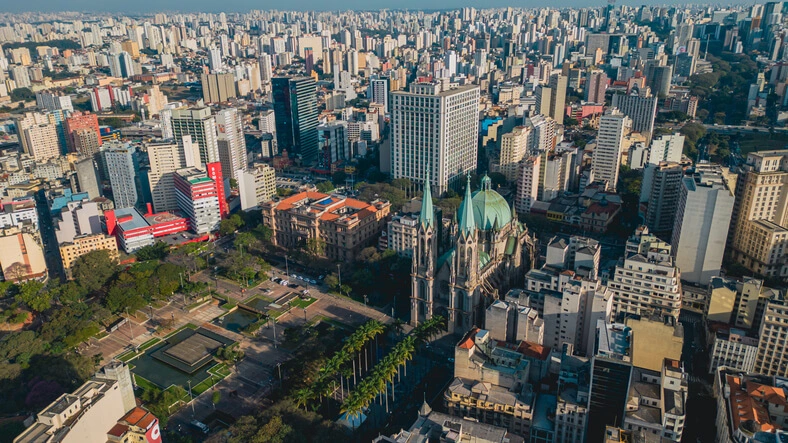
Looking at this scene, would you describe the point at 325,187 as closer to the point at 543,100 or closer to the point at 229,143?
the point at 229,143

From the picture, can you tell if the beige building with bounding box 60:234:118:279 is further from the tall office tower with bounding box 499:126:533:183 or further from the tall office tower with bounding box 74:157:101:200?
the tall office tower with bounding box 499:126:533:183

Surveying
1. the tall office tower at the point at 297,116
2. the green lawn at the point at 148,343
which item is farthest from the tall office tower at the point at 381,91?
the green lawn at the point at 148,343

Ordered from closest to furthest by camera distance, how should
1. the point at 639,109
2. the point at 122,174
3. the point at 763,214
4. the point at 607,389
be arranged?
the point at 607,389 < the point at 763,214 < the point at 122,174 < the point at 639,109

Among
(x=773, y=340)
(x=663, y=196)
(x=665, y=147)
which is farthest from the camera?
(x=665, y=147)

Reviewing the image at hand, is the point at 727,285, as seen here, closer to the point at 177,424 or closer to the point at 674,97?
the point at 177,424

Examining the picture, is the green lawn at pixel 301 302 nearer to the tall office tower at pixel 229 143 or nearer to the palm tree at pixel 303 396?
the palm tree at pixel 303 396

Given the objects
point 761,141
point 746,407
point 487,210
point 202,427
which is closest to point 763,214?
point 487,210

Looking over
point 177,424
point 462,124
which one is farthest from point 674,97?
point 177,424

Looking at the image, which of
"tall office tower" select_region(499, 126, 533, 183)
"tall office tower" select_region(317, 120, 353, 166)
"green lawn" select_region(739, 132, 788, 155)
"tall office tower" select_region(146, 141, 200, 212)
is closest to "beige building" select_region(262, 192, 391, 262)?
"tall office tower" select_region(146, 141, 200, 212)
